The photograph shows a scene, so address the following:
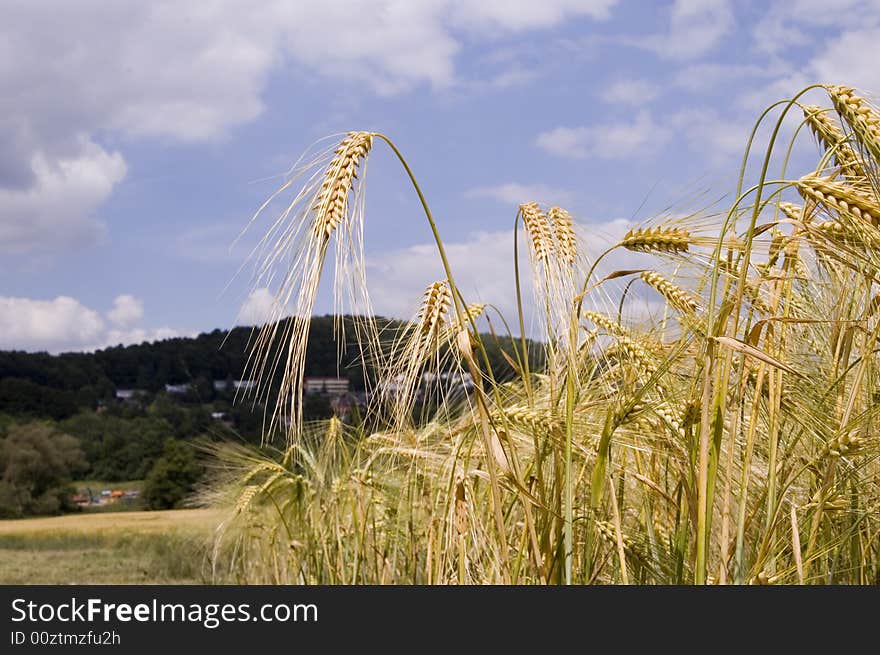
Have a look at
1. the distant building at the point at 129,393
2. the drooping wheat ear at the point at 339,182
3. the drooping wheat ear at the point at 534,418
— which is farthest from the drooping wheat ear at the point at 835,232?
the distant building at the point at 129,393

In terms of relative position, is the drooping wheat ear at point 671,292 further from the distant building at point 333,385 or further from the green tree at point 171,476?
the green tree at point 171,476

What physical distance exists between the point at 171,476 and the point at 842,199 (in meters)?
18.7

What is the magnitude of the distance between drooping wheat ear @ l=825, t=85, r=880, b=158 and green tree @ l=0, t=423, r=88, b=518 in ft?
71.6

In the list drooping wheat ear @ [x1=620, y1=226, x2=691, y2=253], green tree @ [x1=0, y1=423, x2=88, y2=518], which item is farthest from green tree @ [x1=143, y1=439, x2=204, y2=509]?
drooping wheat ear @ [x1=620, y1=226, x2=691, y2=253]

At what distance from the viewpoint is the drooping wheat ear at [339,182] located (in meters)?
1.18

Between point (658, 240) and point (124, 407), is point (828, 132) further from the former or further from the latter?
point (124, 407)

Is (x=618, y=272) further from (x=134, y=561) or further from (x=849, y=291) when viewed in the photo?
(x=134, y=561)

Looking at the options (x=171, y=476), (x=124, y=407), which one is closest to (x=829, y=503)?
(x=171, y=476)

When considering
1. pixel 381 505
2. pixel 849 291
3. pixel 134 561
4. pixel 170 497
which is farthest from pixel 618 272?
pixel 170 497

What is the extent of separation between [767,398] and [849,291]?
28 cm

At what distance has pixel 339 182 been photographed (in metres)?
1.23

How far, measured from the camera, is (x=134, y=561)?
13219mm

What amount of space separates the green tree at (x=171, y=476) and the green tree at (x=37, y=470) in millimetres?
2959
